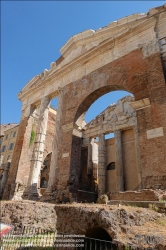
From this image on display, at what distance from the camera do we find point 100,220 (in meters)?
3.94

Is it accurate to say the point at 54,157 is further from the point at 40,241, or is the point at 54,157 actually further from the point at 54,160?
the point at 40,241

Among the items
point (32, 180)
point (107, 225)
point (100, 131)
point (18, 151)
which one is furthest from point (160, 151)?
point (100, 131)

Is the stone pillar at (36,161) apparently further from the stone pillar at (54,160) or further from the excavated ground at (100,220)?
the excavated ground at (100,220)

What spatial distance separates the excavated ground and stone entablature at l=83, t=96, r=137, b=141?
41.4 feet

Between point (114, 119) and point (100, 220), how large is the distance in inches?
573

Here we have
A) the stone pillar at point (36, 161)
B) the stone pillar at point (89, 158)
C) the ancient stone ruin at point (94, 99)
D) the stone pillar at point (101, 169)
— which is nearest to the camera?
the ancient stone ruin at point (94, 99)

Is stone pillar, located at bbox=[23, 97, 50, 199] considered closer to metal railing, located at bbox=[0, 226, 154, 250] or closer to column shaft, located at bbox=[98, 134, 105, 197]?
column shaft, located at bbox=[98, 134, 105, 197]

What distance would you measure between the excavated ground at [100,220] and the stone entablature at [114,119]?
497 inches

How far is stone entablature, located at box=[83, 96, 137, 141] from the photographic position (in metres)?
17.0

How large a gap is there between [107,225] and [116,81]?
724 cm

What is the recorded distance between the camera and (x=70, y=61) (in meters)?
12.4

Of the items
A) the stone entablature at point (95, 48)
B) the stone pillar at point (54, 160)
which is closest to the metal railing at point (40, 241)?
the stone pillar at point (54, 160)

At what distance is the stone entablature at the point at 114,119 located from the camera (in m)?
17.0

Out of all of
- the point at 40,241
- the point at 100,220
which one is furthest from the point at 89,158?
the point at 100,220
